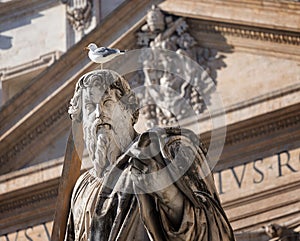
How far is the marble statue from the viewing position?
7.65 m

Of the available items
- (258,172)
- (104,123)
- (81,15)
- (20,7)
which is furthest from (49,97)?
(104,123)

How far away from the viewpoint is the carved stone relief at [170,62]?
21156 mm

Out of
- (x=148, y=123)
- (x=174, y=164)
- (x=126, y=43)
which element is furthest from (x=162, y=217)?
(x=126, y=43)

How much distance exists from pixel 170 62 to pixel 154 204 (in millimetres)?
14235

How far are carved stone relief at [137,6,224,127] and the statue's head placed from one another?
11.7 m

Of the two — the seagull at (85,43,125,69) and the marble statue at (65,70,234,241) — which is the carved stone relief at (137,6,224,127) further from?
the marble statue at (65,70,234,241)

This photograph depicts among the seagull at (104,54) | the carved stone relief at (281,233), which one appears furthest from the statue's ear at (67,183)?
the carved stone relief at (281,233)

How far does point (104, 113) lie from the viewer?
811 cm

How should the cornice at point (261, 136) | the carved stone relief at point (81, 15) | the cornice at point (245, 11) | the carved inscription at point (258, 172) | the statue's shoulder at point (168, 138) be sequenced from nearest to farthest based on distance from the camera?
the statue's shoulder at point (168, 138) < the carved inscription at point (258, 172) < the cornice at point (261, 136) < the cornice at point (245, 11) < the carved stone relief at point (81, 15)

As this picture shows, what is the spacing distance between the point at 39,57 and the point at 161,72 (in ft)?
13.3

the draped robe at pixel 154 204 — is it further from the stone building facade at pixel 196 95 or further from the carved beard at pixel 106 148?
the stone building facade at pixel 196 95

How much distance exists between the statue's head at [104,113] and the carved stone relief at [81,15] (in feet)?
55.2

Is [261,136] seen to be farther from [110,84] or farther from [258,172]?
[110,84]

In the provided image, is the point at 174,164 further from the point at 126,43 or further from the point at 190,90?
the point at 126,43
